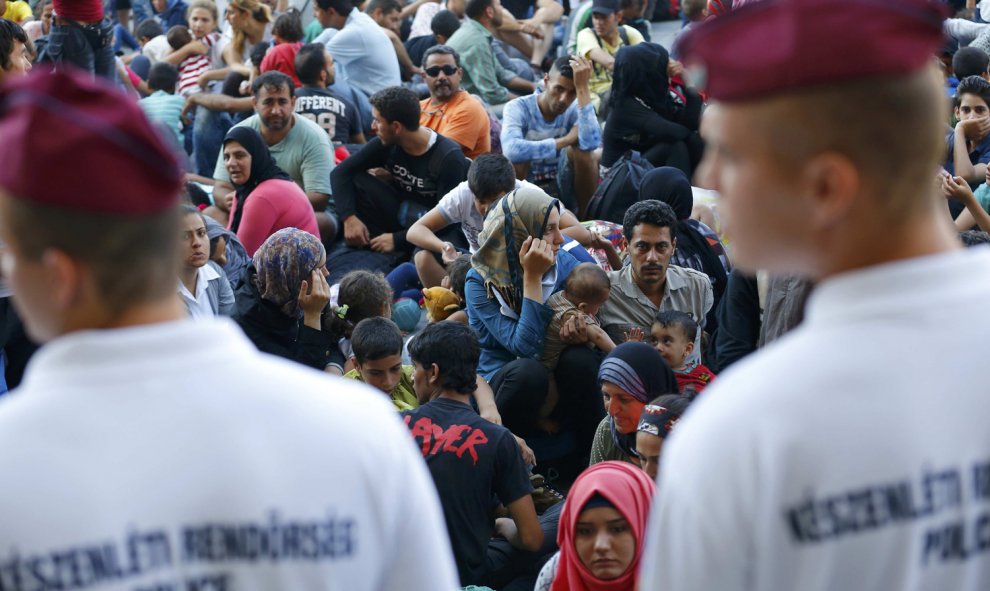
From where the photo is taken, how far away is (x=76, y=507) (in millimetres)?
1394

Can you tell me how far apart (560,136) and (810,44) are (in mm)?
6789

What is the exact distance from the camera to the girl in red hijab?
3615 millimetres

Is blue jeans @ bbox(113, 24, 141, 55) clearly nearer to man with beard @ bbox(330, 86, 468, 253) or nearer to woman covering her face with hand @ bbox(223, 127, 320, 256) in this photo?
man with beard @ bbox(330, 86, 468, 253)

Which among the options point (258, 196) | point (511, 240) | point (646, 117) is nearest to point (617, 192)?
point (646, 117)

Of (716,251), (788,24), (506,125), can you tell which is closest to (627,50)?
(506,125)

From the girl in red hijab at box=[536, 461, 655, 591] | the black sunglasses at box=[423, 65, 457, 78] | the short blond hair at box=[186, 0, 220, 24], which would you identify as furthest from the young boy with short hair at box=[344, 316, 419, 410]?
the short blond hair at box=[186, 0, 220, 24]

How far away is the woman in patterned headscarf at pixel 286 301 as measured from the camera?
546 cm

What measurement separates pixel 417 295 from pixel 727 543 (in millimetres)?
5840

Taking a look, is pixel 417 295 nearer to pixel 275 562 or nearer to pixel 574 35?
pixel 574 35

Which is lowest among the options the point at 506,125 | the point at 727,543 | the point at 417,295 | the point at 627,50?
the point at 417,295

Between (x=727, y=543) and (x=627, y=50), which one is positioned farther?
(x=627, y=50)

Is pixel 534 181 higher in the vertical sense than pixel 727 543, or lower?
lower

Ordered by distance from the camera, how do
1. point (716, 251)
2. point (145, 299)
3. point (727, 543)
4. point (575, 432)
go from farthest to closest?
point (716, 251)
point (575, 432)
point (145, 299)
point (727, 543)

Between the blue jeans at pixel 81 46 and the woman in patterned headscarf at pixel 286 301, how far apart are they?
1.57 meters
